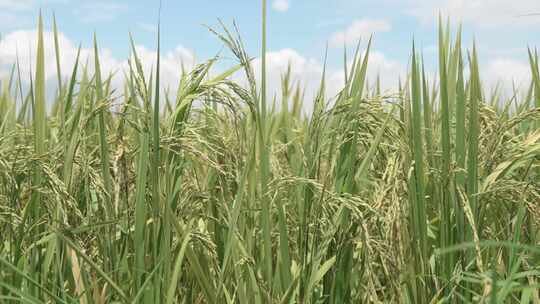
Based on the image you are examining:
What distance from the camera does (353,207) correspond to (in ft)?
4.83

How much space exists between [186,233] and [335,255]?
42 cm

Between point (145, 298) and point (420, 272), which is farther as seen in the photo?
point (420, 272)

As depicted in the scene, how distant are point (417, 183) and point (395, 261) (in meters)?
0.28

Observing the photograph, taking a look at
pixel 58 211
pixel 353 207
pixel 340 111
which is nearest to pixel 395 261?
pixel 353 207

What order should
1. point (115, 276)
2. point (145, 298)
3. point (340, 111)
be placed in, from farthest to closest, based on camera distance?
point (340, 111) → point (115, 276) → point (145, 298)

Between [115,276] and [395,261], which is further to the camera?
[115,276]

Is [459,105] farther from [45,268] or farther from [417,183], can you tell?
[45,268]

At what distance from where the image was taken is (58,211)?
5.53ft

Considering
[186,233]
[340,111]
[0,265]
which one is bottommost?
[0,265]

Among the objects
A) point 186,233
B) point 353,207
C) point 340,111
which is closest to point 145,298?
point 186,233

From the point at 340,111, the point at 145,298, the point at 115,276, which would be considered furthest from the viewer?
the point at 340,111

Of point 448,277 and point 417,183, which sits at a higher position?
point 417,183

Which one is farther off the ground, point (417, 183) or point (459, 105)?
point (459, 105)

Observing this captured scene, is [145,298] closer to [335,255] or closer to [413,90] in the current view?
[335,255]
